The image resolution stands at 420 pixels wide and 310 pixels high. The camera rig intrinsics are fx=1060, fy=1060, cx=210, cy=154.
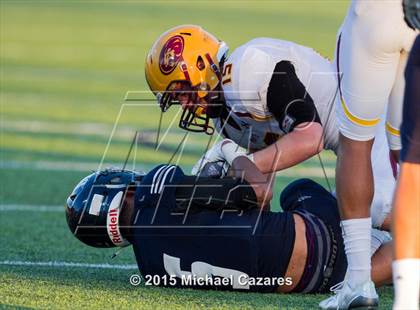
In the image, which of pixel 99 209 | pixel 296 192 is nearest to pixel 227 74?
pixel 296 192

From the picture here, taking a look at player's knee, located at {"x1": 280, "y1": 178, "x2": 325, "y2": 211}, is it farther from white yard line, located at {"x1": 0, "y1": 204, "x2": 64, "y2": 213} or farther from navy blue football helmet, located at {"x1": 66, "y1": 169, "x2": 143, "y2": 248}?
white yard line, located at {"x1": 0, "y1": 204, "x2": 64, "y2": 213}

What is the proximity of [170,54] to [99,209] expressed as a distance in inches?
42.6

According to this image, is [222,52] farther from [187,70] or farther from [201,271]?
[201,271]

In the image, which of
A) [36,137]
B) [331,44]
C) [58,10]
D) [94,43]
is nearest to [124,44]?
[94,43]

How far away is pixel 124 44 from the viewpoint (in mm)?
17938

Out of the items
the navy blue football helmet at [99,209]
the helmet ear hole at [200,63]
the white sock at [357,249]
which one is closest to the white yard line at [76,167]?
the helmet ear hole at [200,63]

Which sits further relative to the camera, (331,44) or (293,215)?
(331,44)

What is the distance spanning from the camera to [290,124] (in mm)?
4715

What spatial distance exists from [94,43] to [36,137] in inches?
347

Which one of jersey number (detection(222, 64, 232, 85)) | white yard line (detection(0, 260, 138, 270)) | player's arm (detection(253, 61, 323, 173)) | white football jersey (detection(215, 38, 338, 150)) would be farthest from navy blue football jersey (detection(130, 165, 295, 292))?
jersey number (detection(222, 64, 232, 85))

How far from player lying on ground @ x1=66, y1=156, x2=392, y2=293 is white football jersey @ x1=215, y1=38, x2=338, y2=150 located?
0.64m

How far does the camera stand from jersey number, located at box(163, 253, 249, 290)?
13.8 ft

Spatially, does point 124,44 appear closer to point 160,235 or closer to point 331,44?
point 331,44

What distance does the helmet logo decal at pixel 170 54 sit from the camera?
16.9ft
